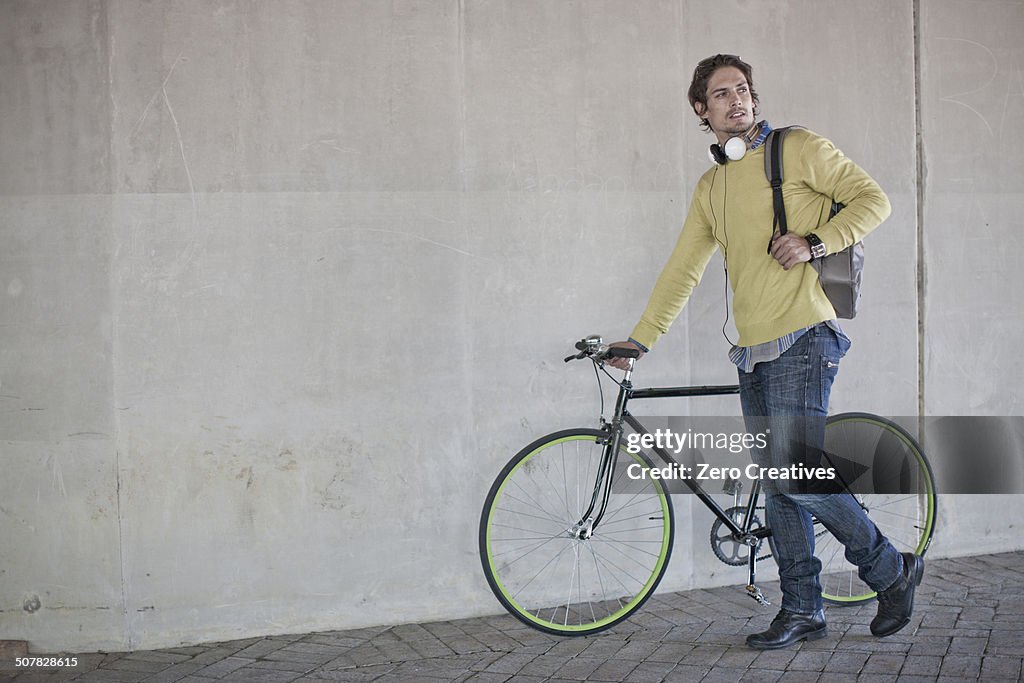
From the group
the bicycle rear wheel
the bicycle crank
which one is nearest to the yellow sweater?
the bicycle rear wheel

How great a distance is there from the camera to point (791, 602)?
4016 millimetres

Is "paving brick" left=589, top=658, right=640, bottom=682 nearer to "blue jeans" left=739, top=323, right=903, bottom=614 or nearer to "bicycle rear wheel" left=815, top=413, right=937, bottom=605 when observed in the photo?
"blue jeans" left=739, top=323, right=903, bottom=614

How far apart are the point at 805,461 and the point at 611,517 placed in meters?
1.08

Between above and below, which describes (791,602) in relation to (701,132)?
below

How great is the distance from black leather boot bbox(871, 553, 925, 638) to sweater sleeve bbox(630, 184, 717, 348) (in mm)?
1354

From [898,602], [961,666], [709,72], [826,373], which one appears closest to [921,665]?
[961,666]

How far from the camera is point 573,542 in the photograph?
184 inches

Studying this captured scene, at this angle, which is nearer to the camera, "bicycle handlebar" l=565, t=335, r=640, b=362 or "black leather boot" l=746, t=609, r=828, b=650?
"black leather boot" l=746, t=609, r=828, b=650

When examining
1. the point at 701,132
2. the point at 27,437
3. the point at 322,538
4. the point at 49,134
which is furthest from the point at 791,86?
the point at 27,437

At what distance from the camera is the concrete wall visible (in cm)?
418

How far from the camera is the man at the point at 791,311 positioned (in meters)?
3.72

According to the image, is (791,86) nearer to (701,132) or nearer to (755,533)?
(701,132)

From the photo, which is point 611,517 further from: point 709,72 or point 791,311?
point 709,72

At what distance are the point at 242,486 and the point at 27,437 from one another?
0.91 meters
